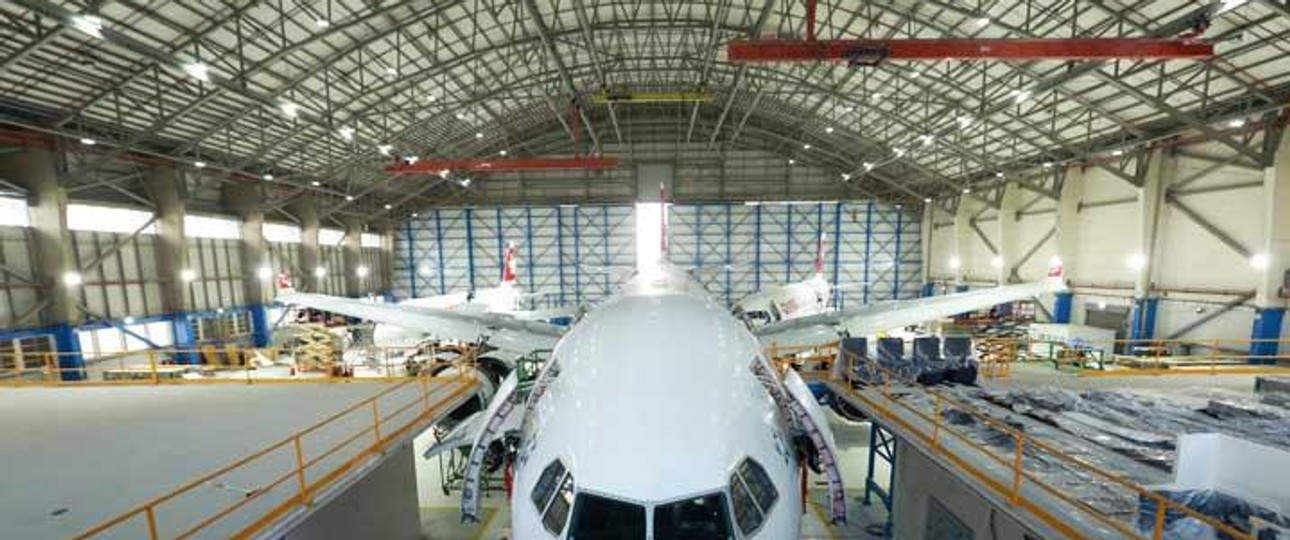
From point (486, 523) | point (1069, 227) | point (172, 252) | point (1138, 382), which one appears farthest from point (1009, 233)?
point (172, 252)

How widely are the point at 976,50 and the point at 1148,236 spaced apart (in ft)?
67.9

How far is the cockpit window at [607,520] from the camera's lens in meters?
5.71

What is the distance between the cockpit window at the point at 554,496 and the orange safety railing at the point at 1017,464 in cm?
646

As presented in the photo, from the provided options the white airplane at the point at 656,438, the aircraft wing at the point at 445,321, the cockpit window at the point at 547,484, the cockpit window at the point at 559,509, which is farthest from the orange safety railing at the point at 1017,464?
the aircraft wing at the point at 445,321

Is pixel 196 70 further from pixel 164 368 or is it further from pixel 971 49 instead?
pixel 971 49

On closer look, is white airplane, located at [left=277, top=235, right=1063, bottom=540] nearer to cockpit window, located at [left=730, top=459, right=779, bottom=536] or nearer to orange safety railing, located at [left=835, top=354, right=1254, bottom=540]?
cockpit window, located at [left=730, top=459, right=779, bottom=536]

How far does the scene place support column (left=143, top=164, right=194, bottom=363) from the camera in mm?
31172

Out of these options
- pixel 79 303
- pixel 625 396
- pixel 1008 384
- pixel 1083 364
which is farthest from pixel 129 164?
pixel 1083 364

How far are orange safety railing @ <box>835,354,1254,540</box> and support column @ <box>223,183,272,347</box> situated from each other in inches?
1712

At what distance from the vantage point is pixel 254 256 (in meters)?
38.1

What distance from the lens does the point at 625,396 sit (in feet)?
22.7

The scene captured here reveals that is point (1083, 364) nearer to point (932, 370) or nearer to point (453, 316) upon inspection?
point (932, 370)

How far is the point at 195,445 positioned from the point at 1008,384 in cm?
1972

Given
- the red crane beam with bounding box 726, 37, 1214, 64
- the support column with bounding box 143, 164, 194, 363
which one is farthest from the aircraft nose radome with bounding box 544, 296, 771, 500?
the support column with bounding box 143, 164, 194, 363
